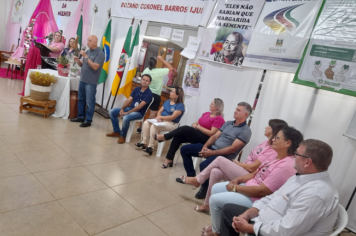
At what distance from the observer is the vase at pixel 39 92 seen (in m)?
4.16

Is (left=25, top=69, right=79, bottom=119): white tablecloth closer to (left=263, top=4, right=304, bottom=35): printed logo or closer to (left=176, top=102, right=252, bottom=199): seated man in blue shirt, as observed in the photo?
(left=176, top=102, right=252, bottom=199): seated man in blue shirt

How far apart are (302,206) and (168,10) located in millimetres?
4159

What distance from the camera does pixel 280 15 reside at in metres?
3.22

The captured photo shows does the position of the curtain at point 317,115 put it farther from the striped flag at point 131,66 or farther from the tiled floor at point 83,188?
the striped flag at point 131,66

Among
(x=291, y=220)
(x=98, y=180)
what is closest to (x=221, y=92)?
(x=98, y=180)

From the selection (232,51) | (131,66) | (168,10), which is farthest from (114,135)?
(168,10)

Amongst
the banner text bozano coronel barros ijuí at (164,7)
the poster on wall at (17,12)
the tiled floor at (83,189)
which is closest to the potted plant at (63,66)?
the tiled floor at (83,189)

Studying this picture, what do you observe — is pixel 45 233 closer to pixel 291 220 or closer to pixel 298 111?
pixel 291 220

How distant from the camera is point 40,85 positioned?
4.16 meters

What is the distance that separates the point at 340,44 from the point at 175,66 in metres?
2.72

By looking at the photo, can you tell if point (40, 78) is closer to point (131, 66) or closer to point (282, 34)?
point (131, 66)

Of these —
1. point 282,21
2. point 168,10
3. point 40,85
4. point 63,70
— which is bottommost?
point 40,85

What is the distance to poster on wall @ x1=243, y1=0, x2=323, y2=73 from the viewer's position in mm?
2986

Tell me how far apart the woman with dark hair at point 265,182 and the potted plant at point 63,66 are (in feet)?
12.3
